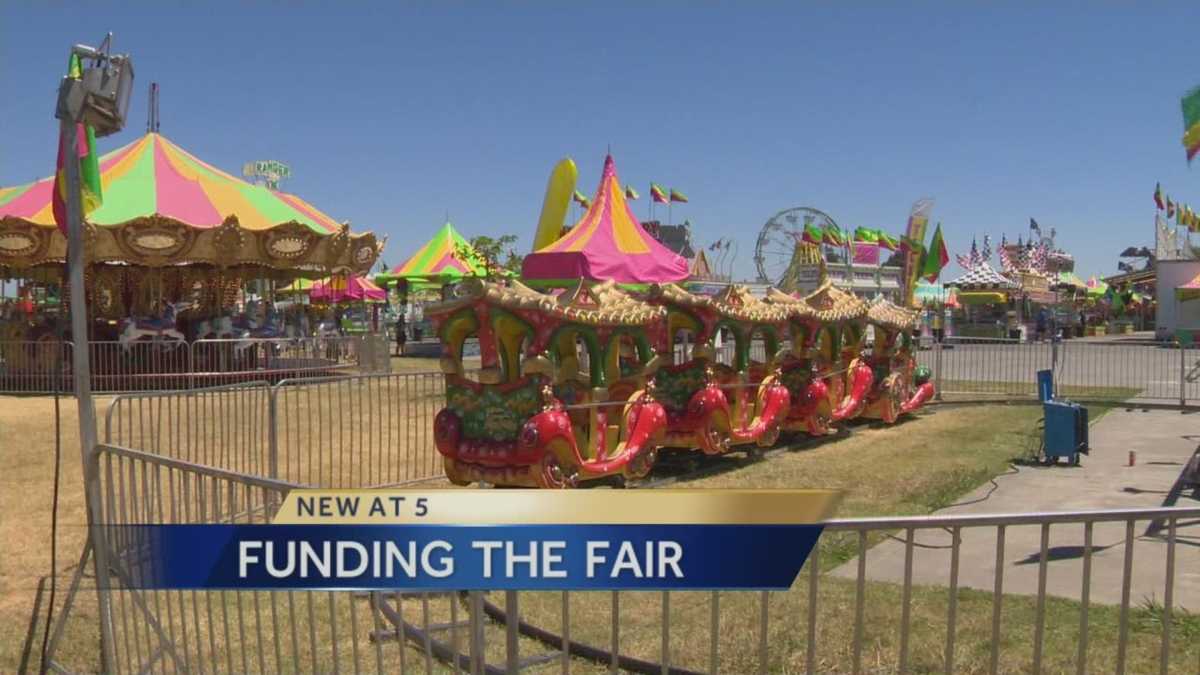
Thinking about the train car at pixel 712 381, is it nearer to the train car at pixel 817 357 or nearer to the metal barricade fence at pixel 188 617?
the train car at pixel 817 357

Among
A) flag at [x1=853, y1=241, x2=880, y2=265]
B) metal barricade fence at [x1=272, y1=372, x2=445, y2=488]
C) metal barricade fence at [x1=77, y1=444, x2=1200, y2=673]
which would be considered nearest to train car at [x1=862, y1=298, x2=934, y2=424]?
metal barricade fence at [x1=272, y1=372, x2=445, y2=488]

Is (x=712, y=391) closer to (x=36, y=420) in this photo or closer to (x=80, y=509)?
(x=80, y=509)

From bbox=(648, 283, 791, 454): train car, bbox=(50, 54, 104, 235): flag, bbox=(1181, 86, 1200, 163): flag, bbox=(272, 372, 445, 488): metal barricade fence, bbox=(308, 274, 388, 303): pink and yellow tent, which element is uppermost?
bbox=(1181, 86, 1200, 163): flag

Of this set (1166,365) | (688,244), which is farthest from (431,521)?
(688,244)

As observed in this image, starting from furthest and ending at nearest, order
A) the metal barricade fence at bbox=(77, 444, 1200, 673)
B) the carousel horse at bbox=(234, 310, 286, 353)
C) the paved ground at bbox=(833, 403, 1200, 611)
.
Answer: the carousel horse at bbox=(234, 310, 286, 353)
the paved ground at bbox=(833, 403, 1200, 611)
the metal barricade fence at bbox=(77, 444, 1200, 673)

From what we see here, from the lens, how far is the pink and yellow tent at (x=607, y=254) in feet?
49.9

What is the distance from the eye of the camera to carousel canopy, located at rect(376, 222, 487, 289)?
30141 millimetres

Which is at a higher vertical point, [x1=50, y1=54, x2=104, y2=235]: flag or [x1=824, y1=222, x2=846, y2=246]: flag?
[x1=824, y1=222, x2=846, y2=246]: flag

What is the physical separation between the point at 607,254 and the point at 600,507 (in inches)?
505

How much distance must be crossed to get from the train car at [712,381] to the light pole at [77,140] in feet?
19.3

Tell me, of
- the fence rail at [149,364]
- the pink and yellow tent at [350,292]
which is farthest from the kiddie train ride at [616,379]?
the pink and yellow tent at [350,292]

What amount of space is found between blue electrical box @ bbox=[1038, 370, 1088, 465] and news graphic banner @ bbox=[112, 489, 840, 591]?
26.2 ft

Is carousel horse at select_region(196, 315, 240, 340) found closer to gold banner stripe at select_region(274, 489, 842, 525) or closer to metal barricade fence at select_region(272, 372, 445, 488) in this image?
metal barricade fence at select_region(272, 372, 445, 488)

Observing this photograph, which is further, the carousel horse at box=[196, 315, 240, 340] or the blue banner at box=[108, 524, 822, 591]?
the carousel horse at box=[196, 315, 240, 340]
